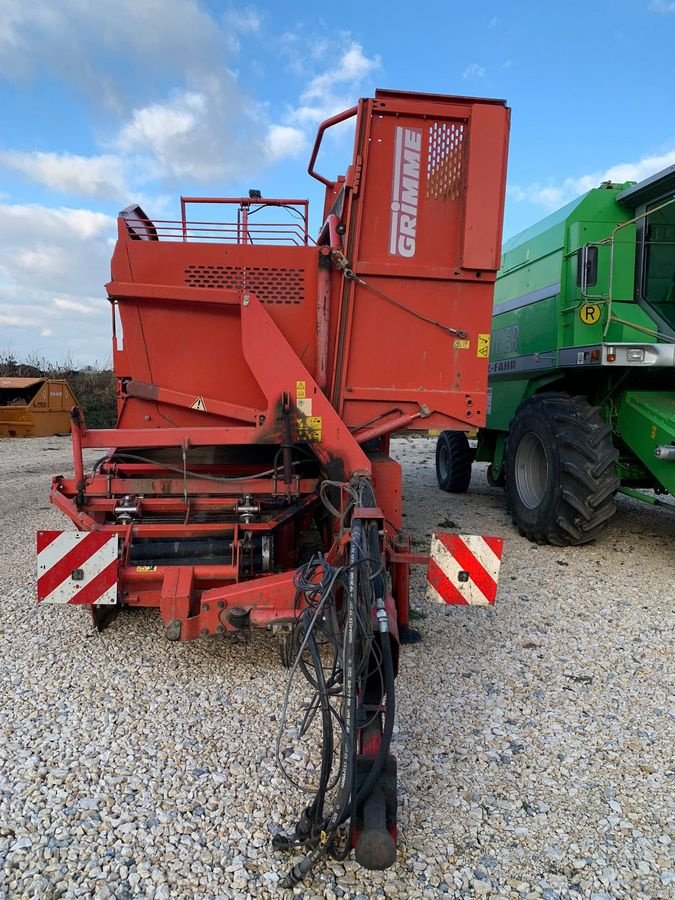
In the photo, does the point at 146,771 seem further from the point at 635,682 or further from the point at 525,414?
A: the point at 525,414

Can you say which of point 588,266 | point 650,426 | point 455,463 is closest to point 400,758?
point 650,426

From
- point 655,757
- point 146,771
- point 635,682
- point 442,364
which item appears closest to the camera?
point 146,771

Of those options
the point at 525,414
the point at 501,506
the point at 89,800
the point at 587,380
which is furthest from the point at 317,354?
the point at 501,506

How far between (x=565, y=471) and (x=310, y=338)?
2.77 meters

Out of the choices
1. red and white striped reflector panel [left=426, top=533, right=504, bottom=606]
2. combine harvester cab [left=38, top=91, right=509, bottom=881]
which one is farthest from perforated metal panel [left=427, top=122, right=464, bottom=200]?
red and white striped reflector panel [left=426, top=533, right=504, bottom=606]

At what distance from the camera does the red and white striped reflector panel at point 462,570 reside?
296cm

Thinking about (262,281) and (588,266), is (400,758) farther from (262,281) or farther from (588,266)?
(588,266)

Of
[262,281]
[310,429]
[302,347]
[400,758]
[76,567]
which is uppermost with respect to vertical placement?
[262,281]

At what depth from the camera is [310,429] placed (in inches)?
143

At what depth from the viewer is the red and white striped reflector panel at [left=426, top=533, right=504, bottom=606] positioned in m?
2.96

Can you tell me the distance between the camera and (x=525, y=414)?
6.12m

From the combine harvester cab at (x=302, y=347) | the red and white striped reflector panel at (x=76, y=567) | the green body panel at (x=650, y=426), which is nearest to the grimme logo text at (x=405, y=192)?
the combine harvester cab at (x=302, y=347)

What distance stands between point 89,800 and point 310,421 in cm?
217

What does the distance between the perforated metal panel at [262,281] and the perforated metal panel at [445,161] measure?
3.24 feet
